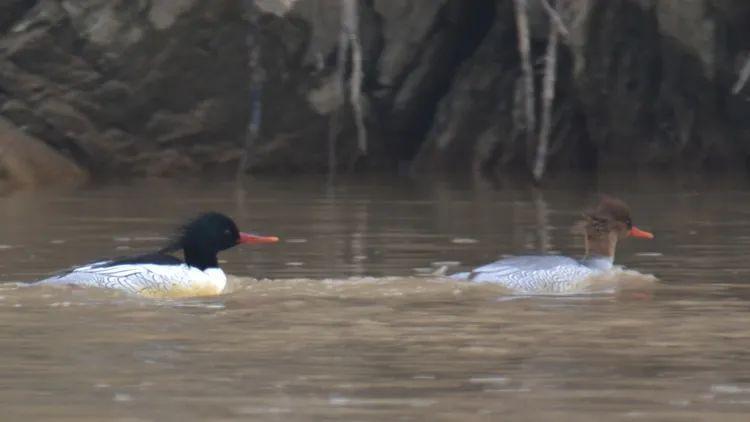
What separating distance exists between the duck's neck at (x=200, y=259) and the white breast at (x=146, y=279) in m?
0.23

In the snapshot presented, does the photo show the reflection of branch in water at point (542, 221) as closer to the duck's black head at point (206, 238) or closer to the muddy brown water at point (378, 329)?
the muddy brown water at point (378, 329)

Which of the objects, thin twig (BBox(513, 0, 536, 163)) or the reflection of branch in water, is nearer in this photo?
the reflection of branch in water

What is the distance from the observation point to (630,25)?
2225 cm

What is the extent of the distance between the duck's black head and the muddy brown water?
0.83 ft

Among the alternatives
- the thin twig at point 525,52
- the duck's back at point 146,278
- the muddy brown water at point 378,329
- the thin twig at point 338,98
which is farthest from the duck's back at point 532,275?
the thin twig at point 338,98

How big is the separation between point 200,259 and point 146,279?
1.90 feet

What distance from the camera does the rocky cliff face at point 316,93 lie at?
2283cm

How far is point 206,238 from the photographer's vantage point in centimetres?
1190

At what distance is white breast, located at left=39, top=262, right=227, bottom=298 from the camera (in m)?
11.1

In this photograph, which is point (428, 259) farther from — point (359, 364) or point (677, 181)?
point (677, 181)

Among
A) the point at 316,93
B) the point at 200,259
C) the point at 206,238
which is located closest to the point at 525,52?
the point at 316,93

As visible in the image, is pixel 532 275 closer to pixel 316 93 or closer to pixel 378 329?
pixel 378 329

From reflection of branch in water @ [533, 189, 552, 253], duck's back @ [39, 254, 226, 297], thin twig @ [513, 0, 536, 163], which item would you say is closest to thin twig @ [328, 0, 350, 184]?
thin twig @ [513, 0, 536, 163]

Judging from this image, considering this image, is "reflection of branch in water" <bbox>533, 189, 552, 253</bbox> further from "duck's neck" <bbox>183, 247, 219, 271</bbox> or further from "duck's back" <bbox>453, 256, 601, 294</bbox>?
"duck's neck" <bbox>183, 247, 219, 271</bbox>
